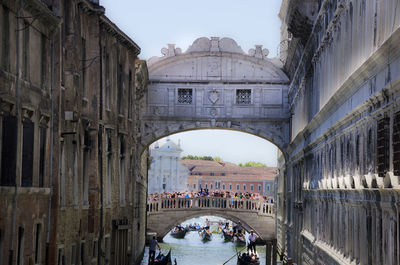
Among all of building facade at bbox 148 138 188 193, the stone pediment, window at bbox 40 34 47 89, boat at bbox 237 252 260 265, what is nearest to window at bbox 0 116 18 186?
window at bbox 40 34 47 89

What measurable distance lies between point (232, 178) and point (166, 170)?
7.66 meters

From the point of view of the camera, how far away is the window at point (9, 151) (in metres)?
9.30

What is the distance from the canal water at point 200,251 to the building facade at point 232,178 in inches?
1623

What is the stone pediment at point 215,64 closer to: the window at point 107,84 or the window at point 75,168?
the window at point 107,84

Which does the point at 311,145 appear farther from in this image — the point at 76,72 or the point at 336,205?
the point at 76,72

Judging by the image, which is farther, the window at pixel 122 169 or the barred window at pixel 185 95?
the barred window at pixel 185 95

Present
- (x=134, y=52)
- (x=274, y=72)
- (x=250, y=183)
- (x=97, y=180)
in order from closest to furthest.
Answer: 1. (x=97, y=180)
2. (x=134, y=52)
3. (x=274, y=72)
4. (x=250, y=183)

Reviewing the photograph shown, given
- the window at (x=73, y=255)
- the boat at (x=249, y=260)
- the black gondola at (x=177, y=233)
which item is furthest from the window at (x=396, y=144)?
the black gondola at (x=177, y=233)

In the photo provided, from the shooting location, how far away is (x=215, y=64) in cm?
2275

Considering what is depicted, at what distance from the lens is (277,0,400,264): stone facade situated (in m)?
7.94

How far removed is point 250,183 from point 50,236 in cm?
7536

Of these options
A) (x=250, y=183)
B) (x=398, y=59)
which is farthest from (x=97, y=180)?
(x=250, y=183)

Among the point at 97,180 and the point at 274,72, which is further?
the point at 274,72

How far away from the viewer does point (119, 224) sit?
55.8 ft
